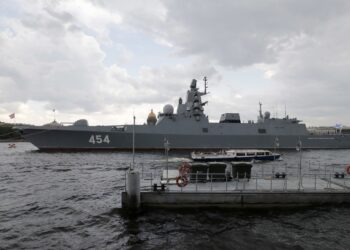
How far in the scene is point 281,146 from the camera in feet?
218

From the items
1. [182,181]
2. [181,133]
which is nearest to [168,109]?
[181,133]

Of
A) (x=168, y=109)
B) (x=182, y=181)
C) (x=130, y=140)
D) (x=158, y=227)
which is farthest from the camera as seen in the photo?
(x=168, y=109)

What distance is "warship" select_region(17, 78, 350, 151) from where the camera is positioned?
58.5 metres

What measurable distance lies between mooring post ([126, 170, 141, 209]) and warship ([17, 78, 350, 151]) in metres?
41.9

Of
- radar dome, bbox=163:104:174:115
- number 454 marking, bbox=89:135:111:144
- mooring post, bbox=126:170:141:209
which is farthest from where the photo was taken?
radar dome, bbox=163:104:174:115

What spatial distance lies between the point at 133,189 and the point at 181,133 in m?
44.9

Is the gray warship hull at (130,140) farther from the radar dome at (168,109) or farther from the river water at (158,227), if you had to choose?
the river water at (158,227)

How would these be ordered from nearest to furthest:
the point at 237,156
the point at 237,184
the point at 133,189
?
the point at 133,189 → the point at 237,184 → the point at 237,156

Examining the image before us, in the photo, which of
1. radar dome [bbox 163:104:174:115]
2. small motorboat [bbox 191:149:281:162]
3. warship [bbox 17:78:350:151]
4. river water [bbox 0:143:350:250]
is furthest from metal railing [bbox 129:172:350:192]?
radar dome [bbox 163:104:174:115]

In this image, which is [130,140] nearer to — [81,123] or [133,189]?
[81,123]

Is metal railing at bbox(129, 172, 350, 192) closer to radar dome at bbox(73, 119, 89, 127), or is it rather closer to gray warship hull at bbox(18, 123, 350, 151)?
gray warship hull at bbox(18, 123, 350, 151)

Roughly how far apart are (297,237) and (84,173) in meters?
23.6

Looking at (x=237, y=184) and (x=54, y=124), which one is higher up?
(x=54, y=124)

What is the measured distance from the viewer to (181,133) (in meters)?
60.8
